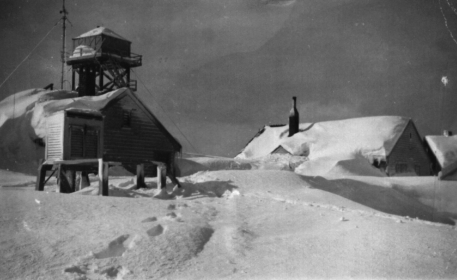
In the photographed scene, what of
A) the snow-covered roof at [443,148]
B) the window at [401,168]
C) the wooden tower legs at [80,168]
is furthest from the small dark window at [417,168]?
the wooden tower legs at [80,168]

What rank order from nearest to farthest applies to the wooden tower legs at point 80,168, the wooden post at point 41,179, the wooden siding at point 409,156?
1. the wooden tower legs at point 80,168
2. the wooden post at point 41,179
3. the wooden siding at point 409,156

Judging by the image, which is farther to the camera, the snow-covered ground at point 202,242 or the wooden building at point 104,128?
the wooden building at point 104,128

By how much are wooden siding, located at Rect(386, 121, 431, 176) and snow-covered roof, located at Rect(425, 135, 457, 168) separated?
112 centimetres

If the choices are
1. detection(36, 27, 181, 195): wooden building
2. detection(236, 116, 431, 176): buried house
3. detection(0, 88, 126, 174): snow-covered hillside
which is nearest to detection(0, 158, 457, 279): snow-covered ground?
detection(36, 27, 181, 195): wooden building

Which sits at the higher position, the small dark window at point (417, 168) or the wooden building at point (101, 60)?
the wooden building at point (101, 60)

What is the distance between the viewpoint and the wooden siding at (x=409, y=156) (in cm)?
2973

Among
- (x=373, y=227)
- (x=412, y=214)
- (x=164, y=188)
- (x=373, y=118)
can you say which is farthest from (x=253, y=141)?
(x=373, y=227)

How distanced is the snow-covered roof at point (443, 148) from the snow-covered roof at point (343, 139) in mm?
4133

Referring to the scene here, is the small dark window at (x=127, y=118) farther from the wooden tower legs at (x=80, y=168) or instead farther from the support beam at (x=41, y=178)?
the support beam at (x=41, y=178)

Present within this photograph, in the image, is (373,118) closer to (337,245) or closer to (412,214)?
(412,214)

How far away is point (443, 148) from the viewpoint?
32688 millimetres

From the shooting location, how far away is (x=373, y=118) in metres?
33.1

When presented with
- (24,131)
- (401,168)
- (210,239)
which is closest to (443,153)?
(401,168)

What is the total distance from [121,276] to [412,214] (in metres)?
14.2
